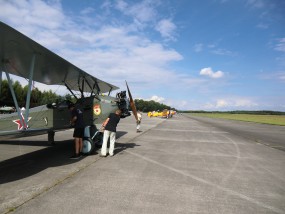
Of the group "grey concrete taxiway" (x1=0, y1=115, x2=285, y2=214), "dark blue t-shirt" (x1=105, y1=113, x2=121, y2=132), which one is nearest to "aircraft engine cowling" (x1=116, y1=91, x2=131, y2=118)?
"dark blue t-shirt" (x1=105, y1=113, x2=121, y2=132)

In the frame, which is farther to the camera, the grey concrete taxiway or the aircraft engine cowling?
the aircraft engine cowling

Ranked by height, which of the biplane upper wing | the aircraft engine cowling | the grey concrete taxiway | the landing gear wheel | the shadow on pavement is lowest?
the shadow on pavement

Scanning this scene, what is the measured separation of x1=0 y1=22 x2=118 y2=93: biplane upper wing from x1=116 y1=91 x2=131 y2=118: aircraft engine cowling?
1.43 m

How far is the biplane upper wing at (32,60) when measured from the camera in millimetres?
5416

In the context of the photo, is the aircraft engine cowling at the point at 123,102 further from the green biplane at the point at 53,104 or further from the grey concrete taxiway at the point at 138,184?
the grey concrete taxiway at the point at 138,184

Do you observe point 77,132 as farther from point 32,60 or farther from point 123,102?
point 123,102

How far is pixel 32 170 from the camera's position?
588 centimetres

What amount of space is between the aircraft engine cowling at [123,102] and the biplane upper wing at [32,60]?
1427 millimetres

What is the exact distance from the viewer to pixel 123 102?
981 centimetres

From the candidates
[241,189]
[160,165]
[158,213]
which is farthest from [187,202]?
[160,165]

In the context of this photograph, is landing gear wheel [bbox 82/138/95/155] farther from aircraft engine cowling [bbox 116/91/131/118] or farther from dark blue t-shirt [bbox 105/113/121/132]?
aircraft engine cowling [bbox 116/91/131/118]

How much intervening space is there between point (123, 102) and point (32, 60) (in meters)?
4.18

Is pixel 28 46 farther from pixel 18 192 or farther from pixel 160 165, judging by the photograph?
pixel 160 165

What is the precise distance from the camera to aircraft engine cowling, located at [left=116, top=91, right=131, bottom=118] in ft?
31.9
